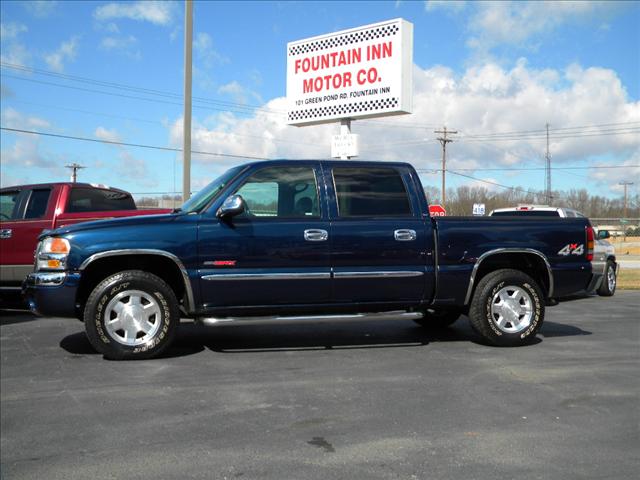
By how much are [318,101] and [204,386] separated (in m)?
16.8

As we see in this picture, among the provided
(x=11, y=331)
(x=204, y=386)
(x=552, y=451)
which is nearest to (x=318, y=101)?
(x=11, y=331)

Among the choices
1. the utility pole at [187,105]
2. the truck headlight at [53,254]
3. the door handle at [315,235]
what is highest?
the utility pole at [187,105]

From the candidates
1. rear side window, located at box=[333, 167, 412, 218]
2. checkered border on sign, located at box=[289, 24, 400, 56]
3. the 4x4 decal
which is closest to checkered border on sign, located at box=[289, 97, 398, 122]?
checkered border on sign, located at box=[289, 24, 400, 56]

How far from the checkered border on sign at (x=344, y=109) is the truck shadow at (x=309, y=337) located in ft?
40.0

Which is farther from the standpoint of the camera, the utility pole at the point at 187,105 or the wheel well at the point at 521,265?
the utility pole at the point at 187,105

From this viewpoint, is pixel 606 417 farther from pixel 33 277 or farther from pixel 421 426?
pixel 33 277

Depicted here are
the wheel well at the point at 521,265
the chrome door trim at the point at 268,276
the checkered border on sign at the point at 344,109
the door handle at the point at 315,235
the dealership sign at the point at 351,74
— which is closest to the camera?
the chrome door trim at the point at 268,276

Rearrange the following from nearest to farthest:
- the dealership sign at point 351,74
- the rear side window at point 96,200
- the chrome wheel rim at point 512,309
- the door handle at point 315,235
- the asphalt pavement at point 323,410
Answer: the asphalt pavement at point 323,410 → the door handle at point 315,235 → the chrome wheel rim at point 512,309 → the rear side window at point 96,200 → the dealership sign at point 351,74

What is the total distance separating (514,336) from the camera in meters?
6.37

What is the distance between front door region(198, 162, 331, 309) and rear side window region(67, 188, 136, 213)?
4.20 m

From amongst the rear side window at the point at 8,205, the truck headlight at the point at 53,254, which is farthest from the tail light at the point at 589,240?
the rear side window at the point at 8,205

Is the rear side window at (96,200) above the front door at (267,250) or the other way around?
above

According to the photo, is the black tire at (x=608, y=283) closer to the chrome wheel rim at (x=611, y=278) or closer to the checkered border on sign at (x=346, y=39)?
the chrome wheel rim at (x=611, y=278)

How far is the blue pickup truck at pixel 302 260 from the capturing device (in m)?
5.60
